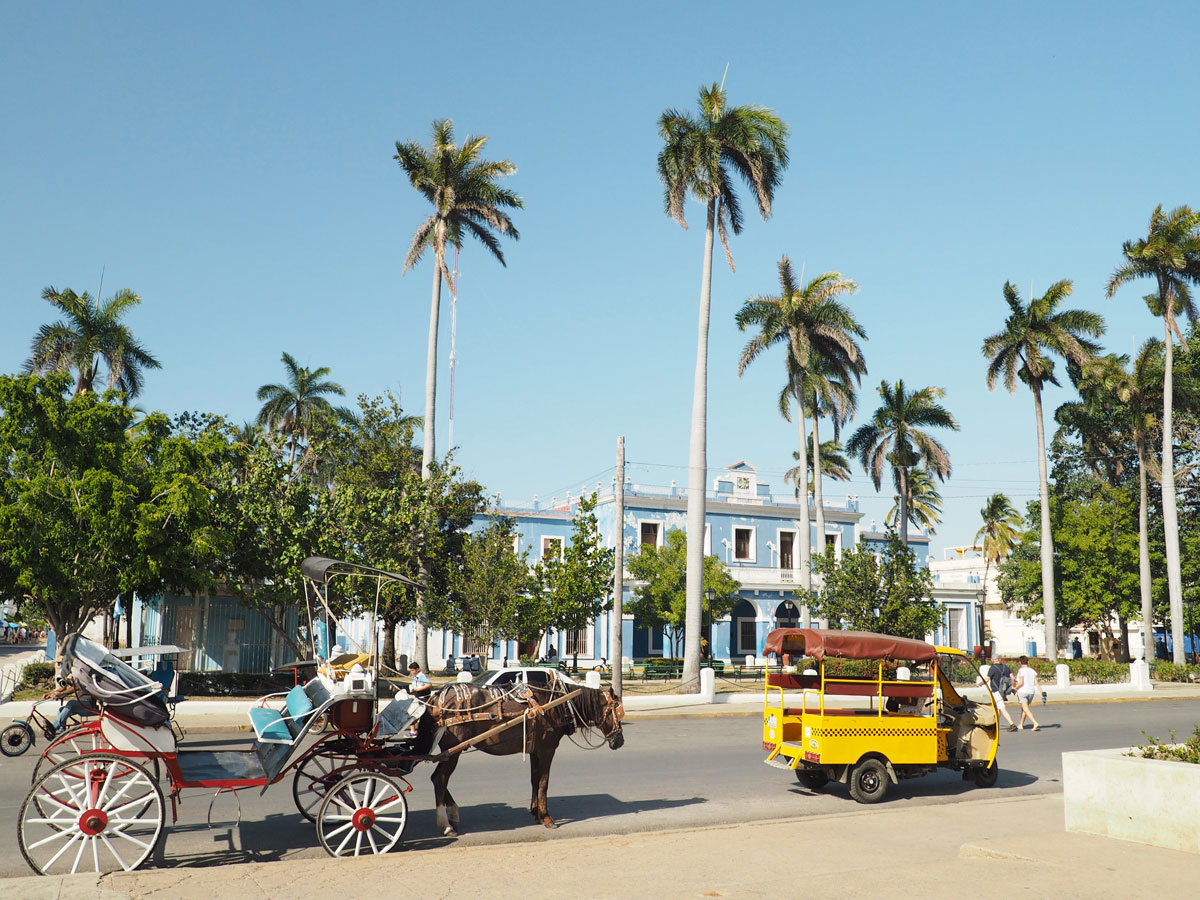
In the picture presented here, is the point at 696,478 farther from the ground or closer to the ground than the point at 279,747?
farther from the ground

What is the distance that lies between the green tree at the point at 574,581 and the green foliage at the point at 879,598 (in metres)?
9.03

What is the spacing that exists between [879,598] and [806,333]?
40.1 ft

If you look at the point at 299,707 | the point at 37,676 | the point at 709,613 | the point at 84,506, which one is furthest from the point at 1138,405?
the point at 299,707

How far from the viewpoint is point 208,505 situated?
82.4 feet

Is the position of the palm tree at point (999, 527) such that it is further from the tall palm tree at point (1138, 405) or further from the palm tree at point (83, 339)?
the palm tree at point (83, 339)

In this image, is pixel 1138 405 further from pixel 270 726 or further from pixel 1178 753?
pixel 270 726

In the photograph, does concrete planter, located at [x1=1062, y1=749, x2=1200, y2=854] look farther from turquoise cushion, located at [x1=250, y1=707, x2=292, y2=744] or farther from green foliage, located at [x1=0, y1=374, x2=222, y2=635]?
green foliage, located at [x1=0, y1=374, x2=222, y2=635]

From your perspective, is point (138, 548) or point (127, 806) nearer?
point (127, 806)

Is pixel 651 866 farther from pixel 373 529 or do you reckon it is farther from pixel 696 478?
pixel 696 478

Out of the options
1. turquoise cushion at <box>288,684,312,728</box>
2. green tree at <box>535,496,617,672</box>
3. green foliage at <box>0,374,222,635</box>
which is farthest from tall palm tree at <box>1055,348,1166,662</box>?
turquoise cushion at <box>288,684,312,728</box>

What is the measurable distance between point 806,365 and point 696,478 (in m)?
11.4

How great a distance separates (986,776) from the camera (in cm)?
1359

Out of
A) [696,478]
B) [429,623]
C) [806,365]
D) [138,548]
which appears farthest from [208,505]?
[806,365]

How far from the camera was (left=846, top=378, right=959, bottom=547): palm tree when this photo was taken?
165ft
